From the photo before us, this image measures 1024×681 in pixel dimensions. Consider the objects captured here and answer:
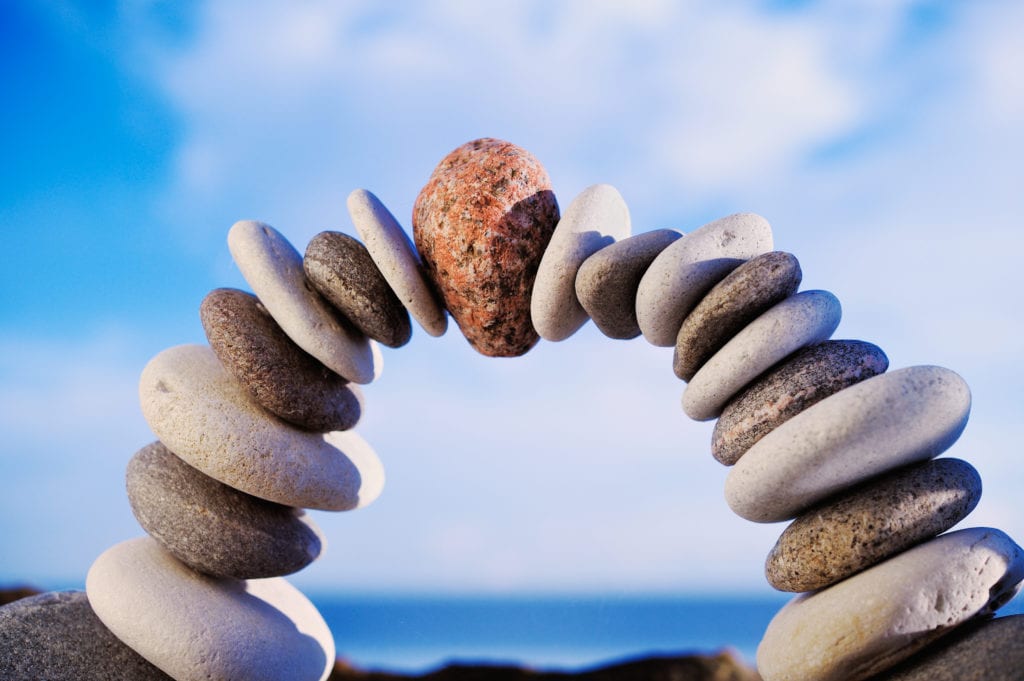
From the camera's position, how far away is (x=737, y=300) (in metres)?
2.08

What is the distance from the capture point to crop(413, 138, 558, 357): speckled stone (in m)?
2.43

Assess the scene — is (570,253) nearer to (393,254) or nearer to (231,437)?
(393,254)

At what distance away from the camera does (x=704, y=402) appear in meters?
2.16

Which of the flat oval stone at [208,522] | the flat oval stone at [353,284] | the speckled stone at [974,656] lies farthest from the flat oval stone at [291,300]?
the speckled stone at [974,656]

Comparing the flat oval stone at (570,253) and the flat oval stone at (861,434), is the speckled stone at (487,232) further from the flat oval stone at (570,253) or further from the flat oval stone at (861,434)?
the flat oval stone at (861,434)

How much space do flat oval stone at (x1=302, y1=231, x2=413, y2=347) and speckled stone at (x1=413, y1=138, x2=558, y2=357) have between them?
6.9 inches

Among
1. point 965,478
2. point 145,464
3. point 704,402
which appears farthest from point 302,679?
point 965,478

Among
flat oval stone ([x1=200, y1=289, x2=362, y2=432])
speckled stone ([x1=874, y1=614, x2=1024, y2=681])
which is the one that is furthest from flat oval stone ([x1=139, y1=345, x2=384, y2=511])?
speckled stone ([x1=874, y1=614, x2=1024, y2=681])

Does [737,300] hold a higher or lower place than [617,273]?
lower

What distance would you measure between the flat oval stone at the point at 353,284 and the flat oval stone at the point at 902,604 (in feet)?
4.74

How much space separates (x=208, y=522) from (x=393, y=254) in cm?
97

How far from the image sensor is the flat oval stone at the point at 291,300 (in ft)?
7.93

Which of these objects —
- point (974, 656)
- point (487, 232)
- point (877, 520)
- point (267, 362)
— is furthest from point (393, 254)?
point (974, 656)

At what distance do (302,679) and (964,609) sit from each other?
6.20ft
